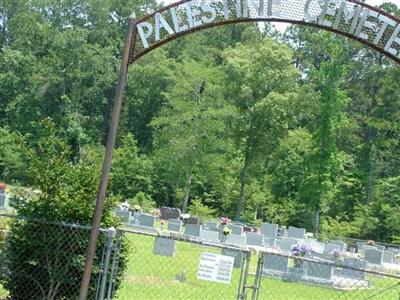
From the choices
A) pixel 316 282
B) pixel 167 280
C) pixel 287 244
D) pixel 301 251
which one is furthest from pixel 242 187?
pixel 167 280

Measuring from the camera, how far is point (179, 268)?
1513 cm

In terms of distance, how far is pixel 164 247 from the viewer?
14.1m

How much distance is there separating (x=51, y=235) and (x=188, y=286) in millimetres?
5142

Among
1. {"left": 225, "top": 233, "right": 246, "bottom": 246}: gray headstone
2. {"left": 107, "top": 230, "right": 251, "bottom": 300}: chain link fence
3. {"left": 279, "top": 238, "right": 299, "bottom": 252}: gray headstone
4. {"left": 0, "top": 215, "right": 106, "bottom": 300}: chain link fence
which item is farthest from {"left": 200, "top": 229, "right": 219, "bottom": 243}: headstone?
{"left": 0, "top": 215, "right": 106, "bottom": 300}: chain link fence

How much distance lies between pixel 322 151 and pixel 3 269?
32.6 metres

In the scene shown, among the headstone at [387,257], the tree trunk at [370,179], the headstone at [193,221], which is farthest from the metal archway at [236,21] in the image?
the tree trunk at [370,179]

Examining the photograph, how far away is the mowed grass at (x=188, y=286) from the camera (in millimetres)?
11664

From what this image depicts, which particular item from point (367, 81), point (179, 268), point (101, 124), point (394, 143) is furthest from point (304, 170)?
point (179, 268)

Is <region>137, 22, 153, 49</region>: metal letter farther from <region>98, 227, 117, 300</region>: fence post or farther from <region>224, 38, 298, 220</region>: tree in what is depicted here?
<region>224, 38, 298, 220</region>: tree

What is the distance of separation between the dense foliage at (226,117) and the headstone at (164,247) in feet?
62.6

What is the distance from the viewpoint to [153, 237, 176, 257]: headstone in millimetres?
13750

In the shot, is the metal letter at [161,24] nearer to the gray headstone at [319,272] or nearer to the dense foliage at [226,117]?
the gray headstone at [319,272]

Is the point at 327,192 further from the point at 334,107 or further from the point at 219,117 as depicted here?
the point at 219,117

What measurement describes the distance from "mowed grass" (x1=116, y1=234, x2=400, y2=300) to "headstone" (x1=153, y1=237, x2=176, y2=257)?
0.43m
